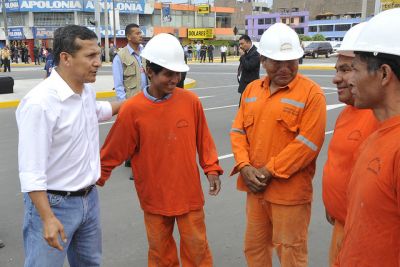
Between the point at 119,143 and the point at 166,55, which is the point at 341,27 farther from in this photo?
the point at 119,143

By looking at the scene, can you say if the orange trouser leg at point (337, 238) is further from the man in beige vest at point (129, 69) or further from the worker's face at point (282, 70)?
the man in beige vest at point (129, 69)

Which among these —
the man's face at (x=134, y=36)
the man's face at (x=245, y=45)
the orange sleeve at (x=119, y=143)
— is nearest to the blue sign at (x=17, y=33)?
the man's face at (x=245, y=45)

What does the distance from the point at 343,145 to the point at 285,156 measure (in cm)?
42

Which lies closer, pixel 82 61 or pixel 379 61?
pixel 379 61

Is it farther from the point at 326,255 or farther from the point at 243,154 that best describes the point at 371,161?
the point at 326,255

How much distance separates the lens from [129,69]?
20.7ft

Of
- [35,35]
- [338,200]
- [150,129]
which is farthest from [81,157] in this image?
[35,35]

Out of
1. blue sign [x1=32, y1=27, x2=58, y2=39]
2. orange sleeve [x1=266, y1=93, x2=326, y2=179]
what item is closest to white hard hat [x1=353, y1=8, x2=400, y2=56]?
orange sleeve [x1=266, y1=93, x2=326, y2=179]

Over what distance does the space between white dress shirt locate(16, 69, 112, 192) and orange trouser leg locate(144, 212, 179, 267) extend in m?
0.60

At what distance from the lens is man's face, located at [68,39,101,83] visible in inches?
91.5

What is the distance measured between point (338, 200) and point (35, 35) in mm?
56076

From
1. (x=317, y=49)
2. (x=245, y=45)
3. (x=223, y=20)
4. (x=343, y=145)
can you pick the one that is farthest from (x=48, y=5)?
(x=343, y=145)

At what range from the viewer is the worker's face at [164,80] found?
2.72 meters

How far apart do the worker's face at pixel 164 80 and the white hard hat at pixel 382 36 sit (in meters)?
1.39
